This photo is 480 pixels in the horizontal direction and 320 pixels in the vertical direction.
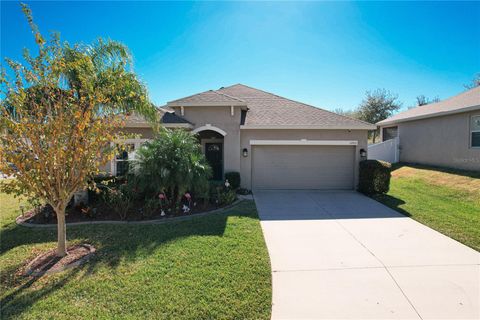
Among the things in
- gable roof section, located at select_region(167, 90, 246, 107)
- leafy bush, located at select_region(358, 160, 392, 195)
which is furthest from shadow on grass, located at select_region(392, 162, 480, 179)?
gable roof section, located at select_region(167, 90, 246, 107)

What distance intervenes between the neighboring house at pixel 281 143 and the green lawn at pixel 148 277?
5.29 m

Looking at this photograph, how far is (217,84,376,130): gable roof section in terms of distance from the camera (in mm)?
10875

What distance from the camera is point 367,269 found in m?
4.36

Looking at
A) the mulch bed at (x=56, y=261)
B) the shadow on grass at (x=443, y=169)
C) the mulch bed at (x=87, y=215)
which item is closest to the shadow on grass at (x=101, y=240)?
the mulch bed at (x=56, y=261)

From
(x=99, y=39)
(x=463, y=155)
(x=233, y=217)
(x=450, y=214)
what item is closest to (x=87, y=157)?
(x=233, y=217)

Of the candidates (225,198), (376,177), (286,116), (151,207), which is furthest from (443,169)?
(151,207)

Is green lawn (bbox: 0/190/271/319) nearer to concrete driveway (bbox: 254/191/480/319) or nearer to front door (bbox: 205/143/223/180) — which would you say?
concrete driveway (bbox: 254/191/480/319)

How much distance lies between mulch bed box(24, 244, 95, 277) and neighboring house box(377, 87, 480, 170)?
17.2 m

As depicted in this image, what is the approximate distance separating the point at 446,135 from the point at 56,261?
1897cm

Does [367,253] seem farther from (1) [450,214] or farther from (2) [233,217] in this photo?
(1) [450,214]

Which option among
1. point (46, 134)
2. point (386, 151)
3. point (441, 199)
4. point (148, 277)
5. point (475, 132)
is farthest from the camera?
point (386, 151)

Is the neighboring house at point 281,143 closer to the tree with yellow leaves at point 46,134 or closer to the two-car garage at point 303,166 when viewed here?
the two-car garage at point 303,166

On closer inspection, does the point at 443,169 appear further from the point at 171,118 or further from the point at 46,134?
the point at 46,134

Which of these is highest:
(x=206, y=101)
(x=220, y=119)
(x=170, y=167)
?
(x=206, y=101)
